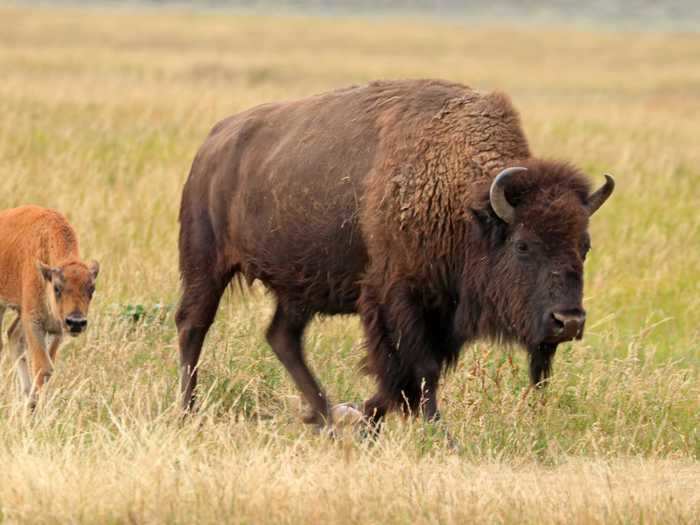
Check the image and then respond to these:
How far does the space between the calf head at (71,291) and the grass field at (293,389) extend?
412 millimetres

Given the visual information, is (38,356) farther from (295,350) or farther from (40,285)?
(295,350)

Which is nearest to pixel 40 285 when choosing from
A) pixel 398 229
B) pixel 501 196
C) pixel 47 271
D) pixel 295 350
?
pixel 47 271

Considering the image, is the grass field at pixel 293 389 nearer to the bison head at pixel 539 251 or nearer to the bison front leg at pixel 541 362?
the bison front leg at pixel 541 362

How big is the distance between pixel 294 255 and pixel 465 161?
1.21m

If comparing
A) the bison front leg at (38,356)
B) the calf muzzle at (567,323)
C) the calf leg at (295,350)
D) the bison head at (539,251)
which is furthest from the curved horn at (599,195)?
the bison front leg at (38,356)

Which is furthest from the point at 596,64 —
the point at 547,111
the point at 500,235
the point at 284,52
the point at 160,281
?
the point at 500,235

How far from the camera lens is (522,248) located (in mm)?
7039

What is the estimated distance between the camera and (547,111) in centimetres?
2327

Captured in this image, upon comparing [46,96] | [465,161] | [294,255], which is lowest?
[46,96]

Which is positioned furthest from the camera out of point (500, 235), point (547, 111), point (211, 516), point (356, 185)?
point (547, 111)

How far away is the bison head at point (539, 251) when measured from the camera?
22.4 ft

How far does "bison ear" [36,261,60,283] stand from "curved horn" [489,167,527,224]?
8.27ft

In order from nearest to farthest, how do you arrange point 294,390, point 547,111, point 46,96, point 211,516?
1. point 211,516
2. point 294,390
3. point 46,96
4. point 547,111

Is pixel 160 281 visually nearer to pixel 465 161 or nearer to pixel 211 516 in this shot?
pixel 465 161
